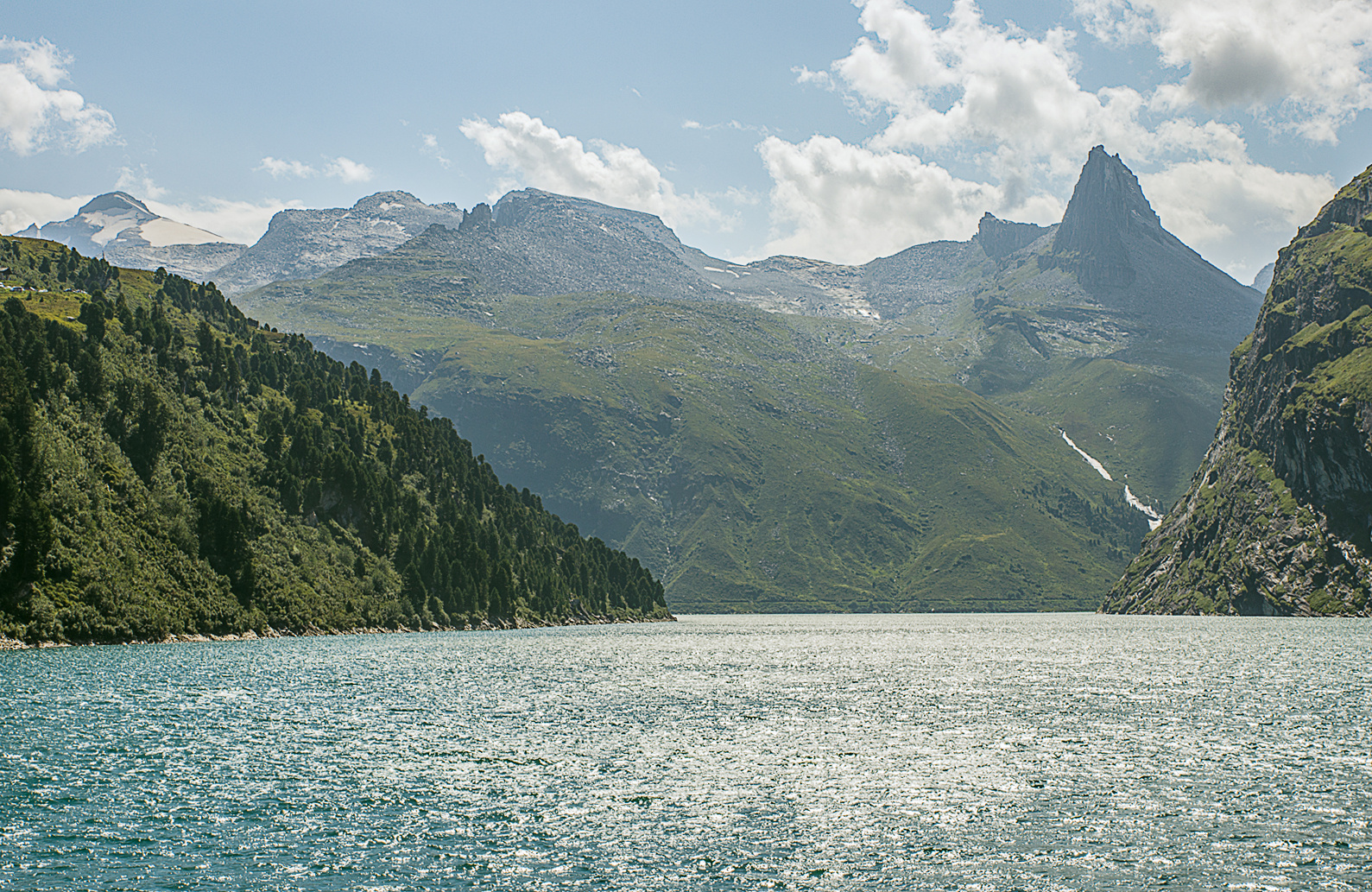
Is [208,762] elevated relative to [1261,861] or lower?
lower

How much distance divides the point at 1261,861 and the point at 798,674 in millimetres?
82557

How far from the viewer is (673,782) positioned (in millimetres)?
51188

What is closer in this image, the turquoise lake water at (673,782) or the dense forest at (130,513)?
the turquoise lake water at (673,782)

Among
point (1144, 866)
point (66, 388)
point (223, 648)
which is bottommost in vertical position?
point (223, 648)

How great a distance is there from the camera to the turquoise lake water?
116 ft

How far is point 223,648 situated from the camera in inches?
5276

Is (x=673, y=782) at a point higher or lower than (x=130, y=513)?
lower

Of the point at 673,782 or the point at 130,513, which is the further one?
the point at 130,513

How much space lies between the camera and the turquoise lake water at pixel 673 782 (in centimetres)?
3534

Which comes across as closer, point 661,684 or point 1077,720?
point 1077,720

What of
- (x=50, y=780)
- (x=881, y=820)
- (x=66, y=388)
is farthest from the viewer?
(x=66, y=388)

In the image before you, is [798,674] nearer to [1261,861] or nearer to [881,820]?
[881,820]

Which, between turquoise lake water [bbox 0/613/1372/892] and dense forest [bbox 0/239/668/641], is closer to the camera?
turquoise lake water [bbox 0/613/1372/892]

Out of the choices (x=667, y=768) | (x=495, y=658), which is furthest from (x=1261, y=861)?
(x=495, y=658)
